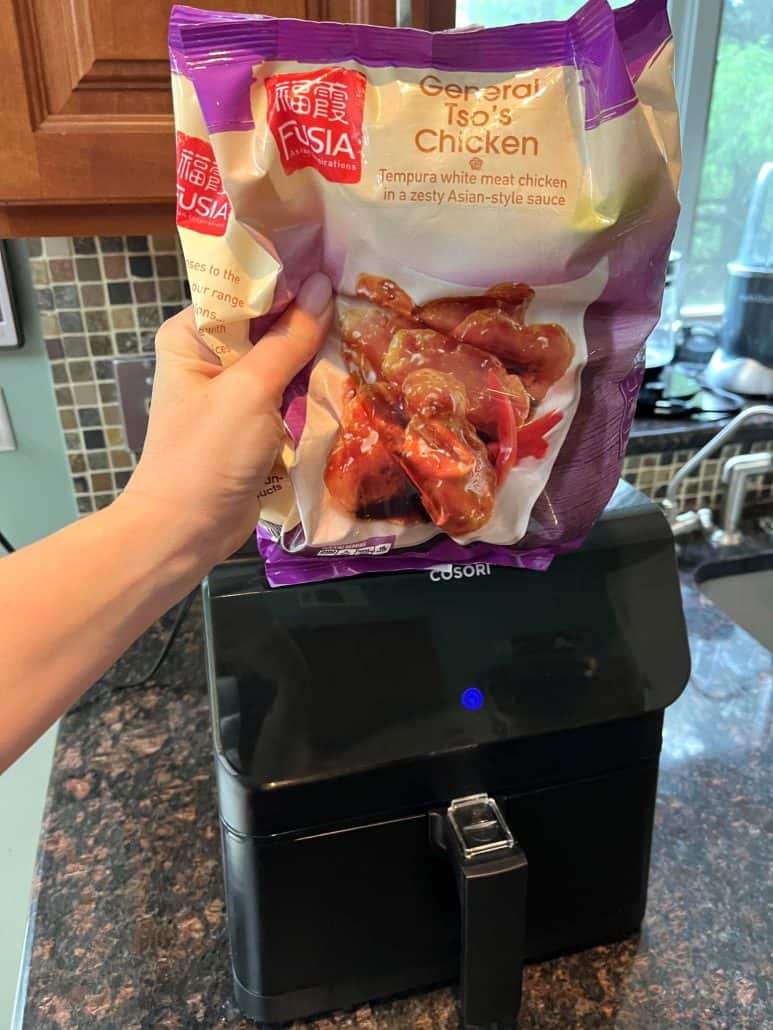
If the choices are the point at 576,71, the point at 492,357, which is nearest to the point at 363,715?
the point at 492,357

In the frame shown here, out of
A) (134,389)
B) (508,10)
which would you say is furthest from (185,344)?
(508,10)

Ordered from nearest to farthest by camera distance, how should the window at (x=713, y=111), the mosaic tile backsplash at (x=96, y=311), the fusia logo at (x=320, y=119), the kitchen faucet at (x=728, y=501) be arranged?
the fusia logo at (x=320, y=119)
the mosaic tile backsplash at (x=96, y=311)
the kitchen faucet at (x=728, y=501)
the window at (x=713, y=111)

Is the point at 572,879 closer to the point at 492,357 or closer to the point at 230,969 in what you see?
the point at 230,969

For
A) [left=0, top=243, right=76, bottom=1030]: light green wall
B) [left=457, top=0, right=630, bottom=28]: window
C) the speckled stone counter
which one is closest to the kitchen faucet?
the speckled stone counter

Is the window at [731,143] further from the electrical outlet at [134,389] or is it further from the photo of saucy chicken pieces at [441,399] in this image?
the photo of saucy chicken pieces at [441,399]

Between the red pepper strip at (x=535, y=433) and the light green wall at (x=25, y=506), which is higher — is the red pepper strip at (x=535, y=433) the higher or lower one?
the higher one

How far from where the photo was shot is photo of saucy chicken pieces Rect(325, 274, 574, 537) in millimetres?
417

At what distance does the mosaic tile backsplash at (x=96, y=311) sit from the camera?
854 mm

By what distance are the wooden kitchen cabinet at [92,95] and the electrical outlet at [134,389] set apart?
0.28 m

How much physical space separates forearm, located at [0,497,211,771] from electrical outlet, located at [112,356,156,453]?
498mm

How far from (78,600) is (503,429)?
0.77 feet

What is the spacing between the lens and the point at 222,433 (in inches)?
16.4

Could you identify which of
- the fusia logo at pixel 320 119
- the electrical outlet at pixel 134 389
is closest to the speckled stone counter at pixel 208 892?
the electrical outlet at pixel 134 389

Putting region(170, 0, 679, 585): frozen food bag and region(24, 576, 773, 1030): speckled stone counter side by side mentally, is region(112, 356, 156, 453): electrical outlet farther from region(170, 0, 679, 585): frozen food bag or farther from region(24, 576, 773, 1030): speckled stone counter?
region(170, 0, 679, 585): frozen food bag
